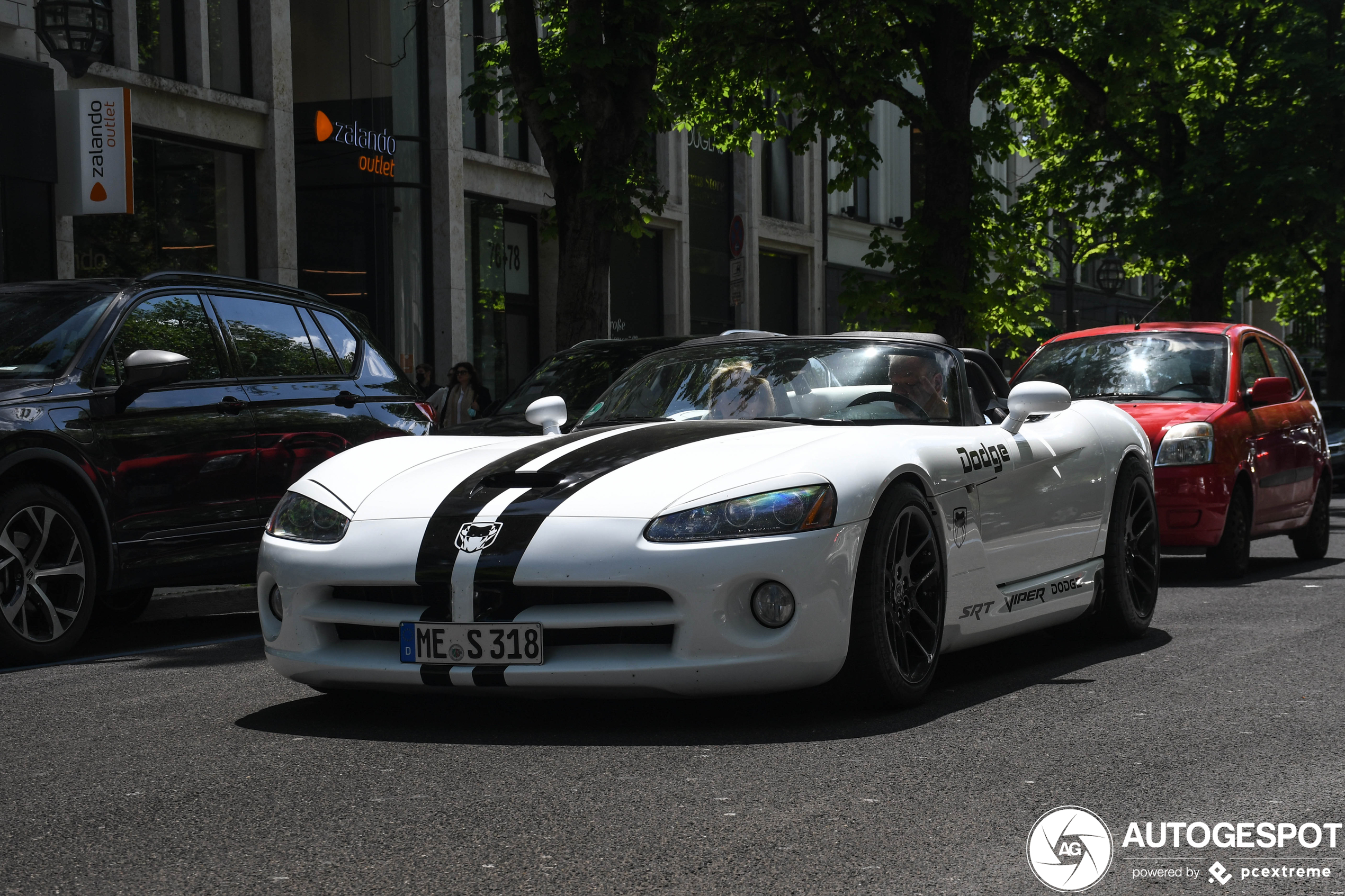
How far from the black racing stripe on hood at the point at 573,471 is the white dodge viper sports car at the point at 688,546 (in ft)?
0.03

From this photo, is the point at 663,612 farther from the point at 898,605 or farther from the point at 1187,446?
the point at 1187,446

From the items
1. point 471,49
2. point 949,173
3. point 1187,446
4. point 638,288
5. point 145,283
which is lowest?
point 1187,446

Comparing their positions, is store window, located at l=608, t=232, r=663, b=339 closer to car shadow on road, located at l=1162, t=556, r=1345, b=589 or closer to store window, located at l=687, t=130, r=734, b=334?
store window, located at l=687, t=130, r=734, b=334

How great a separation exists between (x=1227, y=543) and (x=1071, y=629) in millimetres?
3121

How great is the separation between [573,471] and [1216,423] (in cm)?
640

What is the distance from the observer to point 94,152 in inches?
716

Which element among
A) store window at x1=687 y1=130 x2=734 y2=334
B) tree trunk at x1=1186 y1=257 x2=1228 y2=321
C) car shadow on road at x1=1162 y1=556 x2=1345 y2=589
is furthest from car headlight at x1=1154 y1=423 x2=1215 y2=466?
store window at x1=687 y1=130 x2=734 y2=334

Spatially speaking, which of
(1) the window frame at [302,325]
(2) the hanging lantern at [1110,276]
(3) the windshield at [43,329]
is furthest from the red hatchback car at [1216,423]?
(2) the hanging lantern at [1110,276]

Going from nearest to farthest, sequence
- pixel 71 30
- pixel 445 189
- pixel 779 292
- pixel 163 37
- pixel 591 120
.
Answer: pixel 591 120
pixel 71 30
pixel 163 37
pixel 445 189
pixel 779 292

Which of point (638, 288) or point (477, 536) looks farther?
point (638, 288)

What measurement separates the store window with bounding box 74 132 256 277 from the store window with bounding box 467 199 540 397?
486 cm

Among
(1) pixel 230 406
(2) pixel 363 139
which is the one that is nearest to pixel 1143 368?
(1) pixel 230 406

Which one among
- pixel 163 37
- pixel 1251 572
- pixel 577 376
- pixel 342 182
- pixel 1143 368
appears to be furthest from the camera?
pixel 342 182

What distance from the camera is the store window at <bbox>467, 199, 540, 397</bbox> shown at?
26969mm
